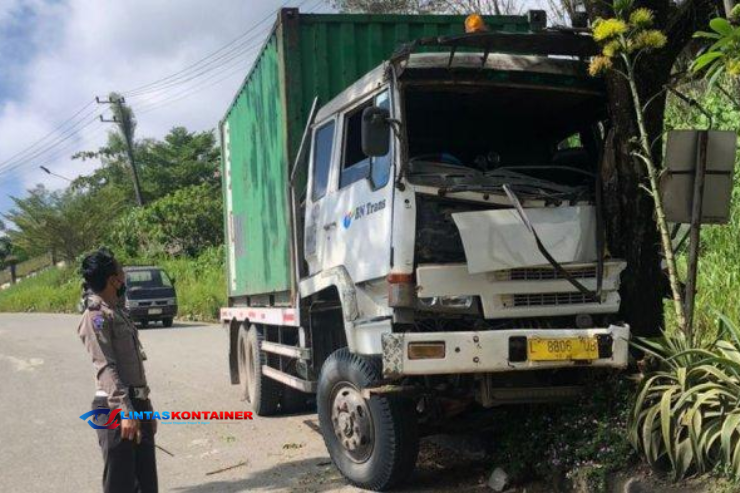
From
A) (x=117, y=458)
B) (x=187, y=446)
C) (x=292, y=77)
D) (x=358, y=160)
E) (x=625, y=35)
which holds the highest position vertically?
(x=292, y=77)

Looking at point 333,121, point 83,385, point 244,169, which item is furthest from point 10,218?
point 333,121

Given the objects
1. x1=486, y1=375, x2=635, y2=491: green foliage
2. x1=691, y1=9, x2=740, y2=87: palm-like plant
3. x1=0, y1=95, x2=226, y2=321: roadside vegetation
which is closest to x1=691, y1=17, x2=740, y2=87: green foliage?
x1=691, y1=9, x2=740, y2=87: palm-like plant

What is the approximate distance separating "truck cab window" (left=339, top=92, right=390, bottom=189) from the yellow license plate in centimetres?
139

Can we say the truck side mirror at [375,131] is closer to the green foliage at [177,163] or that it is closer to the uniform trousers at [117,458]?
the uniform trousers at [117,458]

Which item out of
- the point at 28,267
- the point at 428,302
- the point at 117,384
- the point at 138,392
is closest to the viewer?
the point at 117,384

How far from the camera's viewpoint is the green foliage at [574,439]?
452 cm

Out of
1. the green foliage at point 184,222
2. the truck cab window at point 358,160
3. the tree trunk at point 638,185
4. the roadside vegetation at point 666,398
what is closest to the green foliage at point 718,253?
the roadside vegetation at point 666,398

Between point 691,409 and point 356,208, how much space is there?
7.97 ft

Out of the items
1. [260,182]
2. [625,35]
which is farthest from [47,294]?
[625,35]

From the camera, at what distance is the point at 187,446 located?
23.4 feet

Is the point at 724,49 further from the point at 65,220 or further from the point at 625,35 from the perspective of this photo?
the point at 65,220

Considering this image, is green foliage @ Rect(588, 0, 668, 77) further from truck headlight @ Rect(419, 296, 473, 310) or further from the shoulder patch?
the shoulder patch

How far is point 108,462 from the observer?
4078mm

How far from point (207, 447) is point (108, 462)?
306cm
